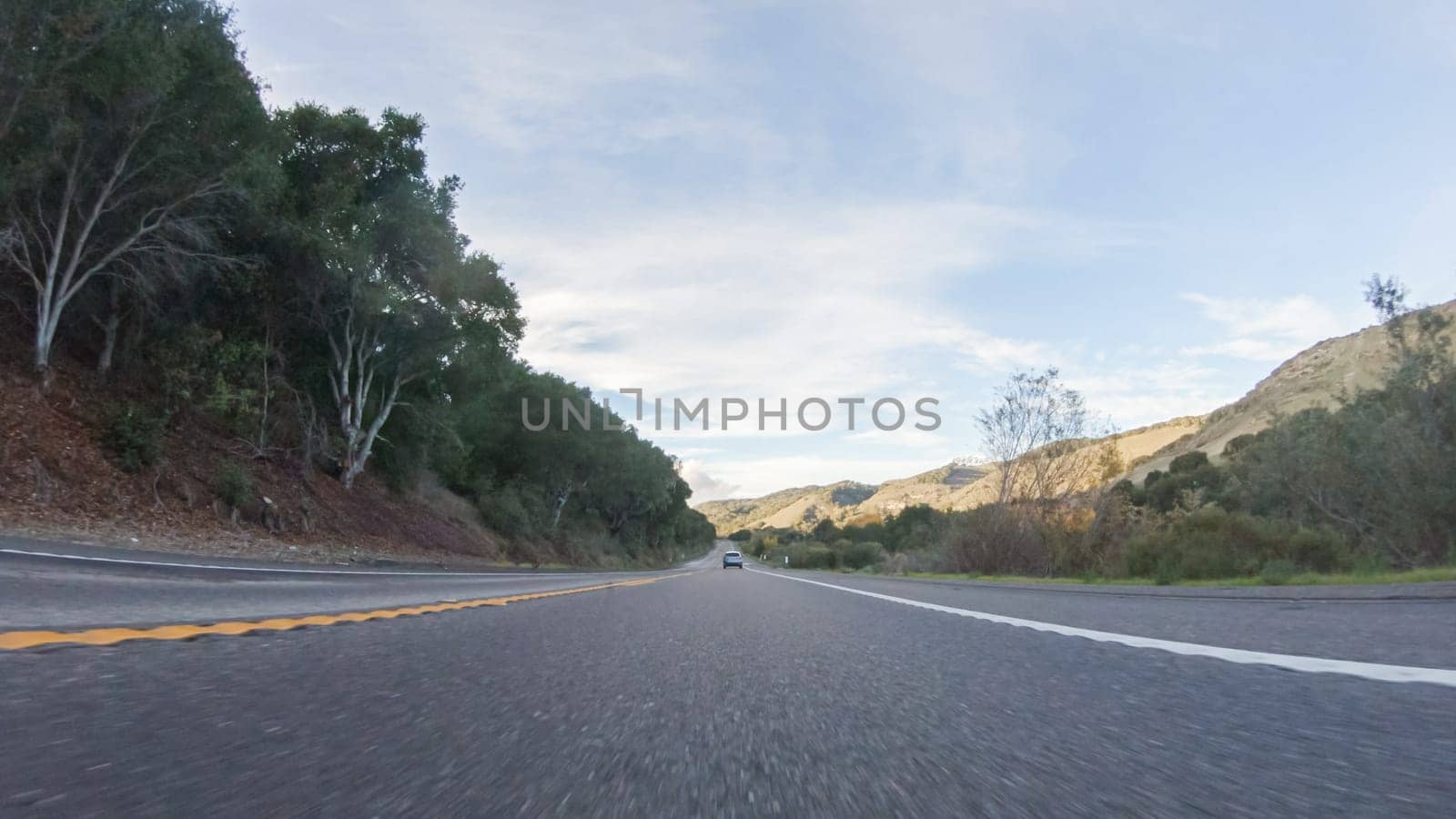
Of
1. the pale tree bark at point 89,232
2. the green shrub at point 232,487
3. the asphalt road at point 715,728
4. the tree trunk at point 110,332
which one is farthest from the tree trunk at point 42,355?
the asphalt road at point 715,728

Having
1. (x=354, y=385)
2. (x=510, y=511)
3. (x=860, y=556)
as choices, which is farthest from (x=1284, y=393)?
(x=354, y=385)

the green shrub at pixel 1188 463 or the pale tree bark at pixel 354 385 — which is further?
the green shrub at pixel 1188 463

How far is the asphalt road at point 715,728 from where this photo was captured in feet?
4.83

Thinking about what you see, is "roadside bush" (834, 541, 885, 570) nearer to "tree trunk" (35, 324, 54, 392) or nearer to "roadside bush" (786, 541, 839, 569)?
"roadside bush" (786, 541, 839, 569)

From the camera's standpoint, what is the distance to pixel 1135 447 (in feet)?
367

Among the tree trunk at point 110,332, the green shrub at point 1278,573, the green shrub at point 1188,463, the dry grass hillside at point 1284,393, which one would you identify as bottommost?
the green shrub at point 1278,573

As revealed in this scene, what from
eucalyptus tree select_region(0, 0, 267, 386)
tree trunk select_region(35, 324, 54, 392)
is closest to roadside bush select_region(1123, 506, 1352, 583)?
eucalyptus tree select_region(0, 0, 267, 386)

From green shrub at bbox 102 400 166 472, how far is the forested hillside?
0.15 feet

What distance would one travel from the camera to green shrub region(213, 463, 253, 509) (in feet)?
60.0

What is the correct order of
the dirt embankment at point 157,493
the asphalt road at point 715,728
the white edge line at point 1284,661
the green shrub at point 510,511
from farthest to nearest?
the green shrub at point 510,511
the dirt embankment at point 157,493
the white edge line at point 1284,661
the asphalt road at point 715,728

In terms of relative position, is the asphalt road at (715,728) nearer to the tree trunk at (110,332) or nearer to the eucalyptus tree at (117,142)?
the eucalyptus tree at (117,142)

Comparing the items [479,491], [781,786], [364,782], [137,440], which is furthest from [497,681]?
[479,491]

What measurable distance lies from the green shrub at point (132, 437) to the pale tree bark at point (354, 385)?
6.84m

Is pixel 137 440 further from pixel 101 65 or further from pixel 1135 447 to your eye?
pixel 1135 447
